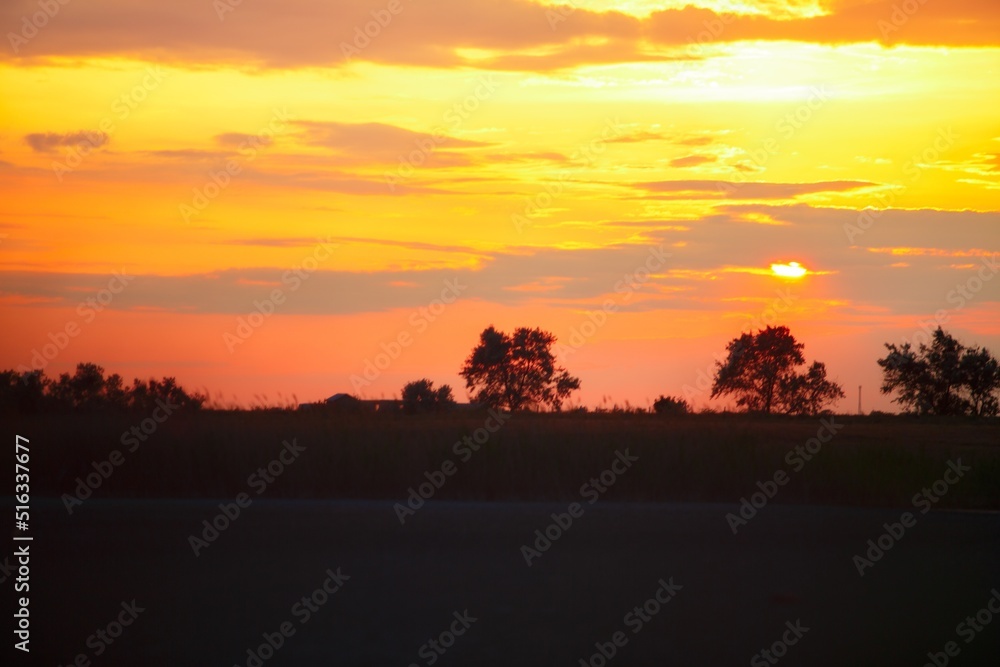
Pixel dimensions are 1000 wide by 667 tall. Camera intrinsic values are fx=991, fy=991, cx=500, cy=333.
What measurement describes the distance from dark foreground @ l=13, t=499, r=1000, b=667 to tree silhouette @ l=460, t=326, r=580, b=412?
68.9m

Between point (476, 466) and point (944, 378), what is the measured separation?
66460 mm

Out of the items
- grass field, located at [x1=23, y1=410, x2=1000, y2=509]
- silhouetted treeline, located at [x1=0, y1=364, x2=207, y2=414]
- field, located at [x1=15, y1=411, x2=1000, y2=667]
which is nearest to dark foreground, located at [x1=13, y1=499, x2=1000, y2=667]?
field, located at [x1=15, y1=411, x2=1000, y2=667]

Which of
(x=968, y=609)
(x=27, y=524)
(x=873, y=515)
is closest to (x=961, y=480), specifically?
(x=873, y=515)

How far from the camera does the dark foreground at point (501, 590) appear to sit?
332 inches

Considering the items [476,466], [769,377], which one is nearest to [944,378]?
[769,377]

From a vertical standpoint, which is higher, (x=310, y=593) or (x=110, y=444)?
(x=110, y=444)

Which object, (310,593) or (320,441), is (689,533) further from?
(320,441)

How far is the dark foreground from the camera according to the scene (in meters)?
8.42

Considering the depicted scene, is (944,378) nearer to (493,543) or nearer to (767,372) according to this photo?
(767,372)

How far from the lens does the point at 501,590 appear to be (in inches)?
421

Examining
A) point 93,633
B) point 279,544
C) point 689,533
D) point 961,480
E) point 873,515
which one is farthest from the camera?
point 961,480

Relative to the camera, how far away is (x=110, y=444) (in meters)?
22.0

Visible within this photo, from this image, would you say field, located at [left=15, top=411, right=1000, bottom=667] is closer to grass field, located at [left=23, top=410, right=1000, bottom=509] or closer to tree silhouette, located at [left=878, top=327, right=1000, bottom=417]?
grass field, located at [left=23, top=410, right=1000, bottom=509]

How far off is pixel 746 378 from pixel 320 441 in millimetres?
67452
